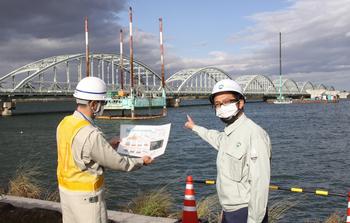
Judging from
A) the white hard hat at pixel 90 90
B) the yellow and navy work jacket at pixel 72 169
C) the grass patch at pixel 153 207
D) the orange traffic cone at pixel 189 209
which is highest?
the white hard hat at pixel 90 90

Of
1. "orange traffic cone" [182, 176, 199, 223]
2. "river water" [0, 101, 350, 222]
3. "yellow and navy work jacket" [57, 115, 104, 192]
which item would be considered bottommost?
"river water" [0, 101, 350, 222]

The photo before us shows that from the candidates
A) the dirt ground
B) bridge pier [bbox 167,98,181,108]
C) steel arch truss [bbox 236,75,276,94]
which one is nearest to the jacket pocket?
the dirt ground

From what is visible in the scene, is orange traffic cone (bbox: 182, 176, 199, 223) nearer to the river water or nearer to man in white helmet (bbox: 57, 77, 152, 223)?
man in white helmet (bbox: 57, 77, 152, 223)

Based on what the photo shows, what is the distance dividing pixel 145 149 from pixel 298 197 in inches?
399

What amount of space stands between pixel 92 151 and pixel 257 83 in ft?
567

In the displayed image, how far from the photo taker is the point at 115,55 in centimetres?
11356

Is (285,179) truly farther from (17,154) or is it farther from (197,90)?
(197,90)

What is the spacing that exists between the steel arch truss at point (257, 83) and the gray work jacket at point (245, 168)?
A: 15769 centimetres

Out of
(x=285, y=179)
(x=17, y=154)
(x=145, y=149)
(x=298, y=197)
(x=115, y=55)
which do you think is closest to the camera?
(x=145, y=149)

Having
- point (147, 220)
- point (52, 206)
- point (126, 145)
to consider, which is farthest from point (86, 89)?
point (52, 206)

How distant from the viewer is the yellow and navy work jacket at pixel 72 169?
353cm

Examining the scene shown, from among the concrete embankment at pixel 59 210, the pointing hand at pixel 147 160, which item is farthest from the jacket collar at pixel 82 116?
the concrete embankment at pixel 59 210

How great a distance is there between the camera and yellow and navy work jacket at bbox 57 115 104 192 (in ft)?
11.6

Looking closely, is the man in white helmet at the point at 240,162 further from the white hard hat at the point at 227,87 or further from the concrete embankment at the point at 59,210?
the concrete embankment at the point at 59,210
